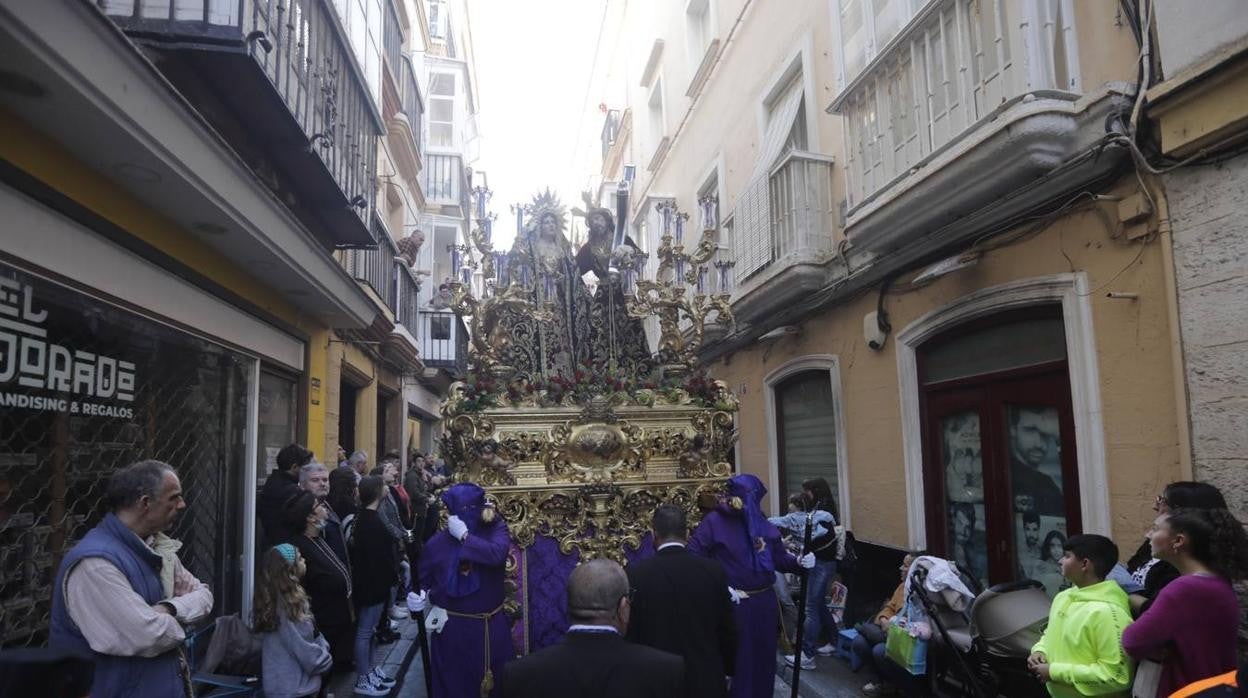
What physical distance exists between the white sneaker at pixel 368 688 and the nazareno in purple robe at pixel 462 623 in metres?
0.90

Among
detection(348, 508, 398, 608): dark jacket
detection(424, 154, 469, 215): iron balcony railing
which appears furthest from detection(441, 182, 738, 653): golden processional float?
detection(424, 154, 469, 215): iron balcony railing

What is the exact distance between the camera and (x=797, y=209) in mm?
8156

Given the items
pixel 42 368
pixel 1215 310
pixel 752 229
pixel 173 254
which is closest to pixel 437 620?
pixel 42 368

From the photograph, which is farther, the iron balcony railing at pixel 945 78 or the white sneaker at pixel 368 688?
the white sneaker at pixel 368 688

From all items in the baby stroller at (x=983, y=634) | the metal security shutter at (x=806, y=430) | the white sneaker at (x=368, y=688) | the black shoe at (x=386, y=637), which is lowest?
the black shoe at (x=386, y=637)

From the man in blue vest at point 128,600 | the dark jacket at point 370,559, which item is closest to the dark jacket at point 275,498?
the dark jacket at point 370,559

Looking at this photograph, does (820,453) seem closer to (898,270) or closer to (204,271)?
(898,270)

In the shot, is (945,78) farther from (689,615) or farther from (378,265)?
(378,265)

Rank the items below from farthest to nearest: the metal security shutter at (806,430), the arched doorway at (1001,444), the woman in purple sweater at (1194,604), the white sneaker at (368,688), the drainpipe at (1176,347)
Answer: the metal security shutter at (806,430) < the white sneaker at (368,688) < the arched doorway at (1001,444) < the drainpipe at (1176,347) < the woman in purple sweater at (1194,604)

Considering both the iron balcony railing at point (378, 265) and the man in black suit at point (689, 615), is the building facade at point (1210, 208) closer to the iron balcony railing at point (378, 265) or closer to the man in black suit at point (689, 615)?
the man in black suit at point (689, 615)

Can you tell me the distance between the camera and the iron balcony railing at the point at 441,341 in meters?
15.0

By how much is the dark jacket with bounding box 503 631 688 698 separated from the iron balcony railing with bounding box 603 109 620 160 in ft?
67.1

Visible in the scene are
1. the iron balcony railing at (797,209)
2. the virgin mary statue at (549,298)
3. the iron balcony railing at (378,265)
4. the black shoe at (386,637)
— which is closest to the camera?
the virgin mary statue at (549,298)

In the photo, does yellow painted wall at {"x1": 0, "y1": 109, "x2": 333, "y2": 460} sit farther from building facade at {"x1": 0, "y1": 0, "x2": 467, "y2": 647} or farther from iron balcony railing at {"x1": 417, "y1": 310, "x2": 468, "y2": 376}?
iron balcony railing at {"x1": 417, "y1": 310, "x2": 468, "y2": 376}
